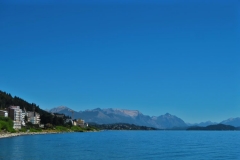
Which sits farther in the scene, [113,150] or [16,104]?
[16,104]

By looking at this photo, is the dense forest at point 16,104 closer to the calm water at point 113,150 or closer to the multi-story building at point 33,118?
the multi-story building at point 33,118

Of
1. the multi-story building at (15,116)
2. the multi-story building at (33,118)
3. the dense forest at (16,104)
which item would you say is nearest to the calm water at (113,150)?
the multi-story building at (15,116)

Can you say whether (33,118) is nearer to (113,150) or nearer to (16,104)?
(16,104)

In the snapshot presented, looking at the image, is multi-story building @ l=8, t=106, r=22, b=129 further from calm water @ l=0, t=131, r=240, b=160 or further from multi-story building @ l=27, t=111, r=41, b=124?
calm water @ l=0, t=131, r=240, b=160

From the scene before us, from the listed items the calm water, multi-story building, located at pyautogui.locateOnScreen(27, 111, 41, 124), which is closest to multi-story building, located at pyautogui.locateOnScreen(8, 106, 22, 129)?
multi-story building, located at pyautogui.locateOnScreen(27, 111, 41, 124)

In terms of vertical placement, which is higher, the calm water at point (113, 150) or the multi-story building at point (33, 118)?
the multi-story building at point (33, 118)

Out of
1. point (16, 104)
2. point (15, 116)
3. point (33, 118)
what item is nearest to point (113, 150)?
point (15, 116)

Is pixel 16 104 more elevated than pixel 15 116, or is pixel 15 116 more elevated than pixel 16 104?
pixel 16 104

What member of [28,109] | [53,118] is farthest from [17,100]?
[53,118]

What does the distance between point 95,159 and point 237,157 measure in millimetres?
19384

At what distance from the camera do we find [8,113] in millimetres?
127062

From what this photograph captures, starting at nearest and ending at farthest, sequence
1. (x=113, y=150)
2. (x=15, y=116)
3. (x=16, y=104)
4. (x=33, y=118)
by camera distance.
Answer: (x=113, y=150) < (x=15, y=116) < (x=33, y=118) < (x=16, y=104)

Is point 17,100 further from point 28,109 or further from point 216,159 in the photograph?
point 216,159

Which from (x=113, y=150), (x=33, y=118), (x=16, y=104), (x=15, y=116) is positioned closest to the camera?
(x=113, y=150)
